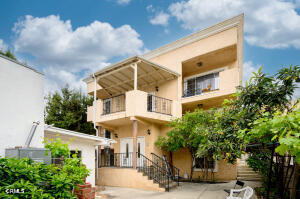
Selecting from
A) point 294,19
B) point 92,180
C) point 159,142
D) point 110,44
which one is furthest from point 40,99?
point 294,19

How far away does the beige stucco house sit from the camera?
11.7 metres

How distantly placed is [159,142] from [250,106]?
7.15 metres

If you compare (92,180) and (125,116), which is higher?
(125,116)

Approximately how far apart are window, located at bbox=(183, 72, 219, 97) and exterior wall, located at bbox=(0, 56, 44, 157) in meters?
10.6

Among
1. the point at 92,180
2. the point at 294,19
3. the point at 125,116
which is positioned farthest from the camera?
the point at 294,19

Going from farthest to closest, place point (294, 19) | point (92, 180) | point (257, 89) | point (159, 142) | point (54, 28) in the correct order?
1. point (294, 19)
2. point (54, 28)
3. point (159, 142)
4. point (92, 180)
5. point (257, 89)

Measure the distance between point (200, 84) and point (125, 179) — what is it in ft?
25.5

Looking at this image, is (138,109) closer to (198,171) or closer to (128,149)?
(128,149)

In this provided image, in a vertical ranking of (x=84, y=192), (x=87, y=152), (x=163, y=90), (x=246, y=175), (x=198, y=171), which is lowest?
(x=198, y=171)

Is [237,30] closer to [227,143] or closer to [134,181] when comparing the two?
[227,143]

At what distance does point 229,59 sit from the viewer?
13477 mm

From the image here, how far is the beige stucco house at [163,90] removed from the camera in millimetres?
11707

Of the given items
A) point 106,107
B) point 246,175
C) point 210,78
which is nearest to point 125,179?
point 106,107

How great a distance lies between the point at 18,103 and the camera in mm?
4598
